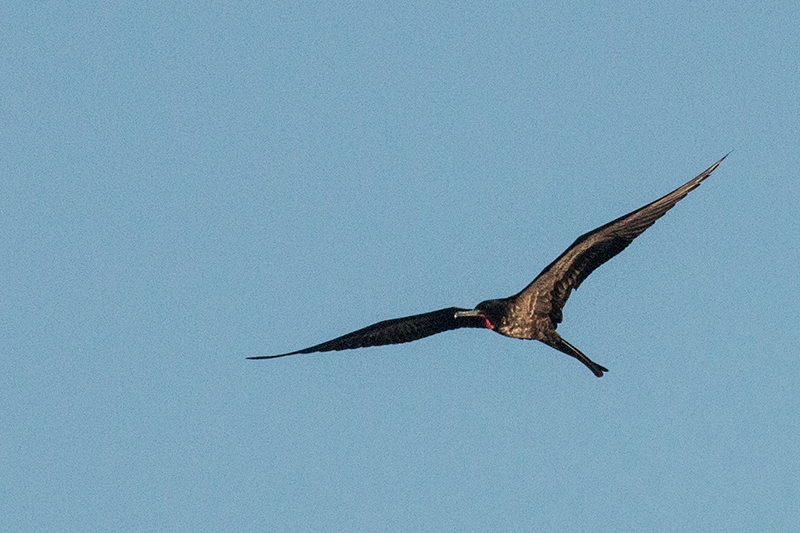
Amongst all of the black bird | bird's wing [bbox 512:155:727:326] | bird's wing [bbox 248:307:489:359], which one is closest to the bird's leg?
the black bird

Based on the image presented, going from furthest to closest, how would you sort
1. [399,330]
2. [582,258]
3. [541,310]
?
[399,330]
[541,310]
[582,258]

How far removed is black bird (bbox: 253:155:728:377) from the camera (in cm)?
2020

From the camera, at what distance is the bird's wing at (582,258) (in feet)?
65.0

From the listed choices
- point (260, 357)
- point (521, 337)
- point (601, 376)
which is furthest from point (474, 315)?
point (260, 357)

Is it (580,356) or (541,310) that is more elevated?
(541,310)

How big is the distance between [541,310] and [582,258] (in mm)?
1096

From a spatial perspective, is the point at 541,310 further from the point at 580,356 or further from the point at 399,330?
the point at 399,330

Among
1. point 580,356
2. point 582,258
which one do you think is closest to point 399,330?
point 580,356

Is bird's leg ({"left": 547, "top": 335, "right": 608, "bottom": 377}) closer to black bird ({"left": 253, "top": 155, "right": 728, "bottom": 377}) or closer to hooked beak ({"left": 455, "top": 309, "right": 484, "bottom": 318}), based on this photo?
black bird ({"left": 253, "top": 155, "right": 728, "bottom": 377})

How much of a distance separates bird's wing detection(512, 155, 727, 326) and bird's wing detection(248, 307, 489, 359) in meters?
1.18

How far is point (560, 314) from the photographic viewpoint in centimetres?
2103

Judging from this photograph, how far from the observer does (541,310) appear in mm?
21000

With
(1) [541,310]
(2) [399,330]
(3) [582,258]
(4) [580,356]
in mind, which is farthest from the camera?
(2) [399,330]

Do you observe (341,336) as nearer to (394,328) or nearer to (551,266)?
(394,328)
